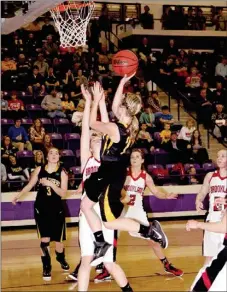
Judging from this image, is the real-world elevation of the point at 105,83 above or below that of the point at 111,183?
below

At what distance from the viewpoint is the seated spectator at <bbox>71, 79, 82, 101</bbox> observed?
15859 mm

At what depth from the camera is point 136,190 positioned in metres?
8.15

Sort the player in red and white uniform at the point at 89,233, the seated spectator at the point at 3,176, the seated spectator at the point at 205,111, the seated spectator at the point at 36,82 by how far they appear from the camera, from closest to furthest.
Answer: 1. the player in red and white uniform at the point at 89,233
2. the seated spectator at the point at 3,176
3. the seated spectator at the point at 36,82
4. the seated spectator at the point at 205,111

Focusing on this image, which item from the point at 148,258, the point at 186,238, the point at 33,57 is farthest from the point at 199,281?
the point at 33,57

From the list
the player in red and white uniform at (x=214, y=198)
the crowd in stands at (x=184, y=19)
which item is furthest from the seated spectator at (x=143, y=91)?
the player in red and white uniform at (x=214, y=198)

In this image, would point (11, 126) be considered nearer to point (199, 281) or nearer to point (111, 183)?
point (111, 183)

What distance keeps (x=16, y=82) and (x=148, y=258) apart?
325 inches

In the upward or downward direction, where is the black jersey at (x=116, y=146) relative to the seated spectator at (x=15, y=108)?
upward

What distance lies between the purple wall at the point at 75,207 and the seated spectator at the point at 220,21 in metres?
9.65

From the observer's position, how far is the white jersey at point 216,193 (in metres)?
7.07

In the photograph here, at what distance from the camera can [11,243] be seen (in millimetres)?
10898

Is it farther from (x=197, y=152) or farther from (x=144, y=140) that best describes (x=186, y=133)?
(x=144, y=140)

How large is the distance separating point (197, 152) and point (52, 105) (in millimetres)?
3603

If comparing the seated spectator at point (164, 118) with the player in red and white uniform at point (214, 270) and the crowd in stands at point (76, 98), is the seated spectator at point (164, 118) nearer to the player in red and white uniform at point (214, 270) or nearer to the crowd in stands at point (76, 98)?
the crowd in stands at point (76, 98)
